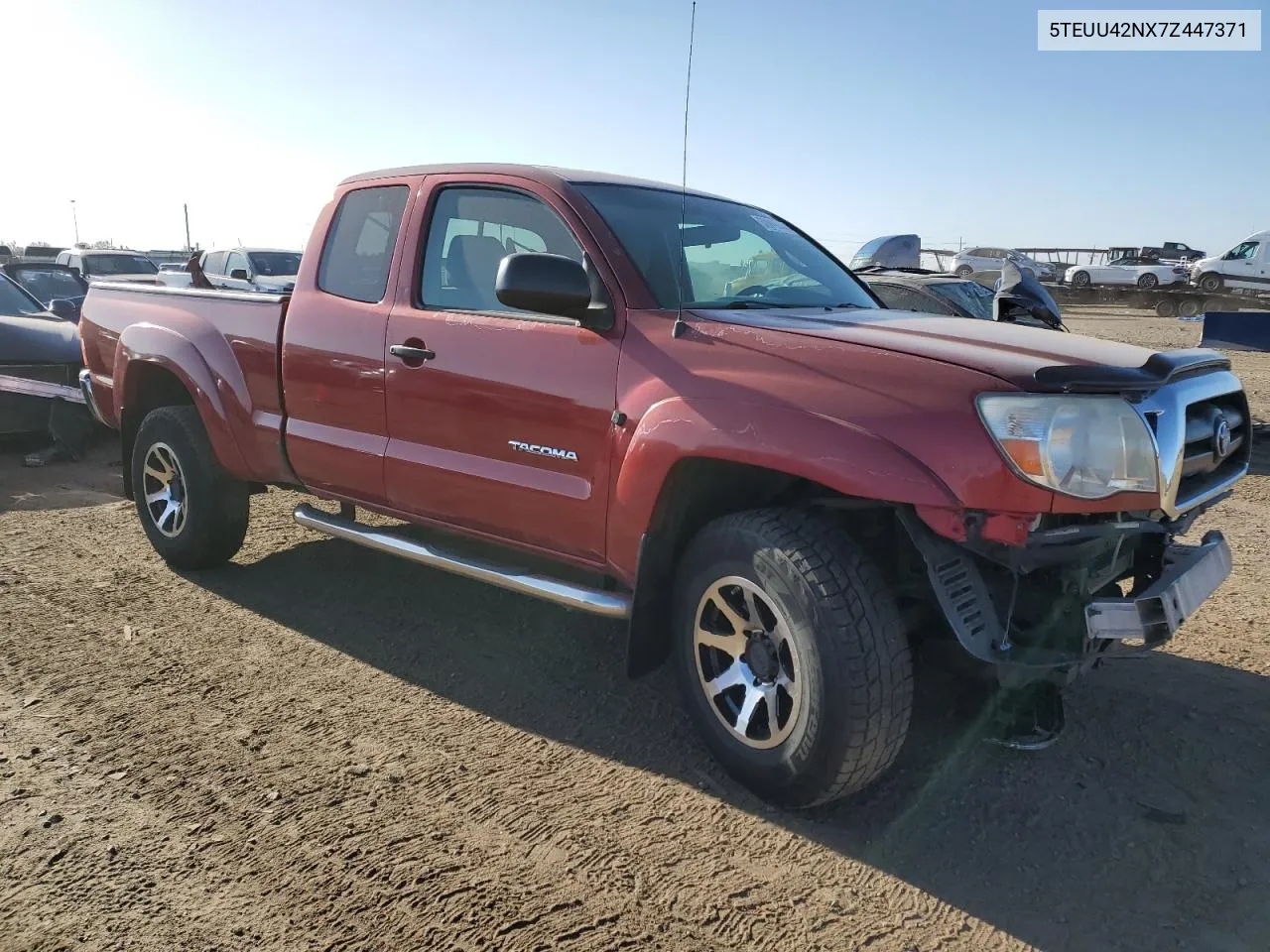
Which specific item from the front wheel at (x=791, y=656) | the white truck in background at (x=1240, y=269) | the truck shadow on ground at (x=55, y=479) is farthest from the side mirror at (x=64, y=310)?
the white truck in background at (x=1240, y=269)

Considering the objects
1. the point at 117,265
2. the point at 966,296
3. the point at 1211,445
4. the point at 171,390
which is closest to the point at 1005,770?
the point at 1211,445

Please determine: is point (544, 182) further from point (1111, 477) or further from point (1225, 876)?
point (1225, 876)

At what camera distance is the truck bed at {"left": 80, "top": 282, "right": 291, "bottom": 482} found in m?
4.29

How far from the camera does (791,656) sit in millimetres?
2740

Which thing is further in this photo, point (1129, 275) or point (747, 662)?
point (1129, 275)

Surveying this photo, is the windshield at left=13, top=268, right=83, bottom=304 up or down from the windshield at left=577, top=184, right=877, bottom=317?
down

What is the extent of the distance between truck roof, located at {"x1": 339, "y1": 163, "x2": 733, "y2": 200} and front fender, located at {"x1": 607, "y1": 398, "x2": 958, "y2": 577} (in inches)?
45.3

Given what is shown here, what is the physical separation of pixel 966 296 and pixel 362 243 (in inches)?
260

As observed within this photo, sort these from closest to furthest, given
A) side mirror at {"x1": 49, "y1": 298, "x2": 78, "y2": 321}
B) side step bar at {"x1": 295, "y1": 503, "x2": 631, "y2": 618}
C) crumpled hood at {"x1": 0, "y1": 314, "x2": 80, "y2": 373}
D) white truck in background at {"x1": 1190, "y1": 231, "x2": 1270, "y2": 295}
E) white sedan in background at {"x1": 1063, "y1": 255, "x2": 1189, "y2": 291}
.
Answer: side step bar at {"x1": 295, "y1": 503, "x2": 631, "y2": 618} < crumpled hood at {"x1": 0, "y1": 314, "x2": 80, "y2": 373} < side mirror at {"x1": 49, "y1": 298, "x2": 78, "y2": 321} < white truck in background at {"x1": 1190, "y1": 231, "x2": 1270, "y2": 295} < white sedan in background at {"x1": 1063, "y1": 255, "x2": 1189, "y2": 291}

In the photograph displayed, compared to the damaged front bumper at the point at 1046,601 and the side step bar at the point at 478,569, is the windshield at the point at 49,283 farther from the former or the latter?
the damaged front bumper at the point at 1046,601

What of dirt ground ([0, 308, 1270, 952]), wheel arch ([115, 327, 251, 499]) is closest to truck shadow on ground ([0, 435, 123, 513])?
wheel arch ([115, 327, 251, 499])

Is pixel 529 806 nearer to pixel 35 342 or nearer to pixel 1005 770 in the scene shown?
pixel 1005 770

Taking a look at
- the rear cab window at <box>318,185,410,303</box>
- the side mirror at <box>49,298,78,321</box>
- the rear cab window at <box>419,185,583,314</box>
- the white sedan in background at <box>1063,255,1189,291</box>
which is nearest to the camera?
the rear cab window at <box>419,185,583,314</box>

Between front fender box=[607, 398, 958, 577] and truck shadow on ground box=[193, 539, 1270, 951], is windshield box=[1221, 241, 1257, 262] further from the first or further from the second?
front fender box=[607, 398, 958, 577]
